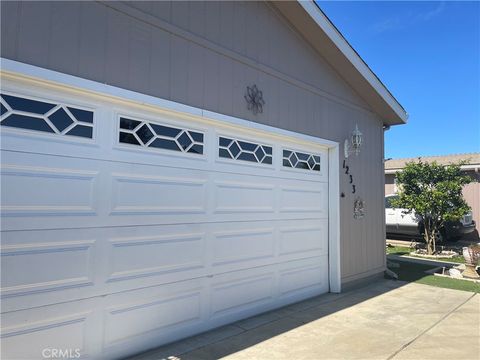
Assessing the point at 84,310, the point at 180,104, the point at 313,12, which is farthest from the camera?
the point at 313,12

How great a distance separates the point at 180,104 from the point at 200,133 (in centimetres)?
46

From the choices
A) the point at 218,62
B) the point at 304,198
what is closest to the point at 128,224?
the point at 218,62

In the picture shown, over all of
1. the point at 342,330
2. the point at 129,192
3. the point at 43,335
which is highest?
the point at 129,192

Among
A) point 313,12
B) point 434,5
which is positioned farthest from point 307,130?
point 434,5

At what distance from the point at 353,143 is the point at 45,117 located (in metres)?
5.07

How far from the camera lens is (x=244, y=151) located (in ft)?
Answer: 14.7

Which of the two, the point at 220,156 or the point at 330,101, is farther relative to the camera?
the point at 330,101

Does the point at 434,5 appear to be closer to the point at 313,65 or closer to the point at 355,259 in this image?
the point at 313,65

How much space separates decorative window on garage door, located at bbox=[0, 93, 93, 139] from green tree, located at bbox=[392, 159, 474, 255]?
9465 mm

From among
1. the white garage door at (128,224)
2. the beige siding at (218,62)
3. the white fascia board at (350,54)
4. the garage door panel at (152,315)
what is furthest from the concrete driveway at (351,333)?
the white fascia board at (350,54)

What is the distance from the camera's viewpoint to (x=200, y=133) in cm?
398

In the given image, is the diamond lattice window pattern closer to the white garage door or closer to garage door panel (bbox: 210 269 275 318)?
the white garage door

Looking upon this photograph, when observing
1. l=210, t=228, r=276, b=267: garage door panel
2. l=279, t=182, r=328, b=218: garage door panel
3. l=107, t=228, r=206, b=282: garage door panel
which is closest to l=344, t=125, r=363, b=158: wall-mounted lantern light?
l=279, t=182, r=328, b=218: garage door panel

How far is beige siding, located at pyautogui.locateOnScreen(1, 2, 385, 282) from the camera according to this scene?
2835 mm
